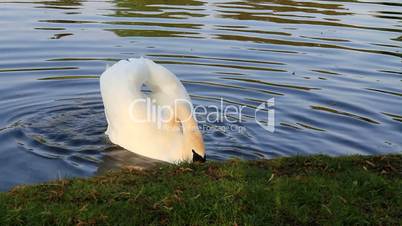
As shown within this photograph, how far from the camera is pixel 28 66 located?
41.3 ft

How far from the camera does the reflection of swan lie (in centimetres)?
838

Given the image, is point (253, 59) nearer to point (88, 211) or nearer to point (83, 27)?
point (83, 27)

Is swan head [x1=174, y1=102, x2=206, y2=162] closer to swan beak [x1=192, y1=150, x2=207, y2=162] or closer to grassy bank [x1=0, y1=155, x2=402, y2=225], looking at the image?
swan beak [x1=192, y1=150, x2=207, y2=162]

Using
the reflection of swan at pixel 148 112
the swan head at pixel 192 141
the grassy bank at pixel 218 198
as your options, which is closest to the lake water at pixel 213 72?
the reflection of swan at pixel 148 112

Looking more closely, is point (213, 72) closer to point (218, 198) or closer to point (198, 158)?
point (198, 158)

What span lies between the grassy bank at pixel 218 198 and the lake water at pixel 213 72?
6.06 feet

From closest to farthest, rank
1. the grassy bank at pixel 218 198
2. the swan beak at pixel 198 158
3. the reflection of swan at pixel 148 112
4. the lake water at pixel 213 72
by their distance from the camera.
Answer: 1. the grassy bank at pixel 218 198
2. the swan beak at pixel 198 158
3. the reflection of swan at pixel 148 112
4. the lake water at pixel 213 72

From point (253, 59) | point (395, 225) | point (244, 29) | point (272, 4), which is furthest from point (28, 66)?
point (272, 4)

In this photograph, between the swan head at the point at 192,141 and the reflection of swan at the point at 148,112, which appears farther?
the reflection of swan at the point at 148,112

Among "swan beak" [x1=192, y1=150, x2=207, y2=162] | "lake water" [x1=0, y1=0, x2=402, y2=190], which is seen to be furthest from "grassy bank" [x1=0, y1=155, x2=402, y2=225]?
"lake water" [x1=0, y1=0, x2=402, y2=190]

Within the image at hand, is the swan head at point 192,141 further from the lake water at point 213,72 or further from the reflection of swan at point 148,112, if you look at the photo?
the lake water at point 213,72

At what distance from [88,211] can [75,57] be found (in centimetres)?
852

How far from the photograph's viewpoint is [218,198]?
5395mm

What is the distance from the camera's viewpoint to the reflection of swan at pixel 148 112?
838cm
